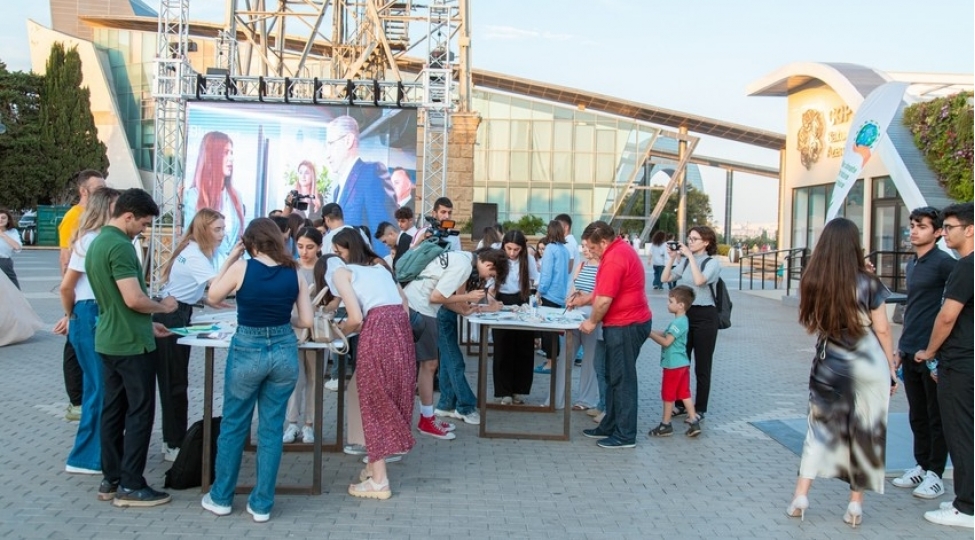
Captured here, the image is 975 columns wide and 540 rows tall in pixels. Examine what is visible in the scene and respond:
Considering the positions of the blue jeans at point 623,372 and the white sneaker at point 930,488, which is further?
the blue jeans at point 623,372

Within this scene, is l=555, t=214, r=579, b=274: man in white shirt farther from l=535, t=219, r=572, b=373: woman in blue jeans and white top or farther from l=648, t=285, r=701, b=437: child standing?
l=648, t=285, r=701, b=437: child standing

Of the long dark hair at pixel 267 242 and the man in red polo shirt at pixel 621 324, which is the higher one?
the long dark hair at pixel 267 242

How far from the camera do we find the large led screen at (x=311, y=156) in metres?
18.2

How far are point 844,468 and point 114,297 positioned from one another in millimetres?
4187

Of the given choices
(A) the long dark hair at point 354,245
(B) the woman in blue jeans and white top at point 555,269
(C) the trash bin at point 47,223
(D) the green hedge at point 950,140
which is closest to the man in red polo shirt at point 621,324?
(A) the long dark hair at point 354,245

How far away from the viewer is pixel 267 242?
4.86m

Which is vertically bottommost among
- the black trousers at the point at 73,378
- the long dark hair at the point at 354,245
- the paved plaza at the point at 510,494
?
the paved plaza at the point at 510,494

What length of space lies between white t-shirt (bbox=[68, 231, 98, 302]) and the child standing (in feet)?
13.9

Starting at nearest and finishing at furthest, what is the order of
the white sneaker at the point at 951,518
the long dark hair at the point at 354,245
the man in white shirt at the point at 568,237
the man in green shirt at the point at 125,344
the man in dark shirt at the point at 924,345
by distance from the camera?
the man in green shirt at the point at 125,344, the white sneaker at the point at 951,518, the long dark hair at the point at 354,245, the man in dark shirt at the point at 924,345, the man in white shirt at the point at 568,237

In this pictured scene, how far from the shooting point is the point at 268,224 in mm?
4945

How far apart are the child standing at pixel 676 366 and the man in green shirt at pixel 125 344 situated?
3915 millimetres

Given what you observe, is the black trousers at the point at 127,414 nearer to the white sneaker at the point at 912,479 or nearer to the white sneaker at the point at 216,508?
the white sneaker at the point at 216,508

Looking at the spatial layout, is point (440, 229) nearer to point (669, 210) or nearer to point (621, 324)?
point (621, 324)

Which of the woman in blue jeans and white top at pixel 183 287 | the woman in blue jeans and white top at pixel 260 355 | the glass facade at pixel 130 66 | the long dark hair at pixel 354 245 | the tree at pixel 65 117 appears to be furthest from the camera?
the glass facade at pixel 130 66
